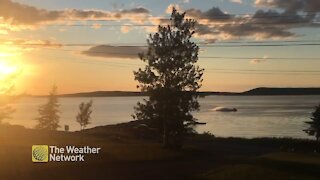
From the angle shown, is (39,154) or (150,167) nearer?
(39,154)

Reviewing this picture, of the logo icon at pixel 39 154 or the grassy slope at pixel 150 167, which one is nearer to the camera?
the grassy slope at pixel 150 167

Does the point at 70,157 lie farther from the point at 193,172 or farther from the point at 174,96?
the point at 174,96

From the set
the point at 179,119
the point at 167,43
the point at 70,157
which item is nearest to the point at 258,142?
the point at 179,119

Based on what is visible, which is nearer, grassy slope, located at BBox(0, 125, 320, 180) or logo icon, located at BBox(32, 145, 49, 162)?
grassy slope, located at BBox(0, 125, 320, 180)

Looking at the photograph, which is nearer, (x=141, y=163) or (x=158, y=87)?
(x=141, y=163)

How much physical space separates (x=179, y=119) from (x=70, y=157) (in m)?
13.7

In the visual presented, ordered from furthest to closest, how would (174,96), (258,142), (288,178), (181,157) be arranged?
(258,142) → (174,96) → (181,157) → (288,178)

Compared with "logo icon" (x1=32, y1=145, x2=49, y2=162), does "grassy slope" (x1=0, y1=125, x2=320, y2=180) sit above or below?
below

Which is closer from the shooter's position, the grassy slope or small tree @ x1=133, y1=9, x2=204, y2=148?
the grassy slope

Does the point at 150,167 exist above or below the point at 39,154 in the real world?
below

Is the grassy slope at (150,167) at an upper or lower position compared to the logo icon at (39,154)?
lower

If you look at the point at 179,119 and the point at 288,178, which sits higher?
the point at 179,119

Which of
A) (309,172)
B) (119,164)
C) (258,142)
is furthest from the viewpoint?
(258,142)

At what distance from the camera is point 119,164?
3206 cm
